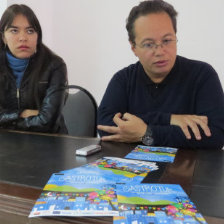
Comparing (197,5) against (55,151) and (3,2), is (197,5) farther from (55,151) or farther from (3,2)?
(55,151)

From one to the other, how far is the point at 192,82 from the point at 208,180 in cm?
72

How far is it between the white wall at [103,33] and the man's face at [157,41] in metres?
1.32

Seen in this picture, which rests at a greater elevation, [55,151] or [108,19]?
[108,19]

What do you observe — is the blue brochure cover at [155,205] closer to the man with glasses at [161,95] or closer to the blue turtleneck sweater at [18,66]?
the man with glasses at [161,95]

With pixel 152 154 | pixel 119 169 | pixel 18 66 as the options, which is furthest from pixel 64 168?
pixel 18 66

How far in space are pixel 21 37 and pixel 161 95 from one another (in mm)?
889

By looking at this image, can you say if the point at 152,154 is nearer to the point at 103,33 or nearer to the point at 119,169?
the point at 119,169

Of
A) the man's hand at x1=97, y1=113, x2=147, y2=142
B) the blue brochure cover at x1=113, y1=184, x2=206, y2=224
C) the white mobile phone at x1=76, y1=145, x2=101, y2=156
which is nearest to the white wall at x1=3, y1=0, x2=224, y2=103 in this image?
the man's hand at x1=97, y1=113, x2=147, y2=142

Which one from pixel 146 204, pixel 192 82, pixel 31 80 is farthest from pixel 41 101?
pixel 146 204

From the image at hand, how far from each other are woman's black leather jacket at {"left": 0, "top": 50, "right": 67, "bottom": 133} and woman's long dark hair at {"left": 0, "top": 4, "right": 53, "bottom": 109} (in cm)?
2

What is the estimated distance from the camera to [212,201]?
1.87ft

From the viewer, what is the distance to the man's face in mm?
1264


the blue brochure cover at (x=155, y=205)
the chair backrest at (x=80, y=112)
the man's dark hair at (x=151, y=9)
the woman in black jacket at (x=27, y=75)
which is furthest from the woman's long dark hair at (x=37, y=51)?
the blue brochure cover at (x=155, y=205)

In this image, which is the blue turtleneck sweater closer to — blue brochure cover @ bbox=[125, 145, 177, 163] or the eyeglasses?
the eyeglasses
